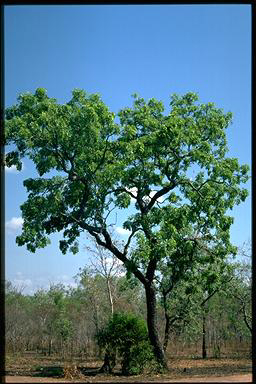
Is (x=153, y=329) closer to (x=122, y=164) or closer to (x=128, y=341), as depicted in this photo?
(x=128, y=341)

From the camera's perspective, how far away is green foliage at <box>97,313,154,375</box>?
1258 cm

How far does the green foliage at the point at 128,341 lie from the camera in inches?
495

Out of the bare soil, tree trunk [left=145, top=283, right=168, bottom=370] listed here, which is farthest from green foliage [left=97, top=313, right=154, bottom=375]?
tree trunk [left=145, top=283, right=168, bottom=370]

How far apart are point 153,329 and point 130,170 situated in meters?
4.96

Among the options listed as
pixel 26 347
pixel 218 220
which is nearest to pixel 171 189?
pixel 218 220

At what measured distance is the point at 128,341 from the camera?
12.8 meters

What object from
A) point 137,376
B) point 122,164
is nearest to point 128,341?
point 137,376

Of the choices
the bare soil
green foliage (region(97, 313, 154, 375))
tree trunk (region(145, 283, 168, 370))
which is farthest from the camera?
tree trunk (region(145, 283, 168, 370))

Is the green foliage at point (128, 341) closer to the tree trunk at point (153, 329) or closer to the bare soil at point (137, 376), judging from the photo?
the bare soil at point (137, 376)

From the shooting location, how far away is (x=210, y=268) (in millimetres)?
14711

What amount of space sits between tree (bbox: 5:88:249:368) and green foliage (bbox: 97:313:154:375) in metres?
0.78

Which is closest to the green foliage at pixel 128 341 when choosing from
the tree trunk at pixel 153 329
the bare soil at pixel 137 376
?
the bare soil at pixel 137 376

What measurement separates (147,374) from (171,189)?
539cm

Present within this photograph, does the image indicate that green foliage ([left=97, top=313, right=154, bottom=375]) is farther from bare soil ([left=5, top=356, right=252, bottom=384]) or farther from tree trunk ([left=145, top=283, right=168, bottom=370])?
tree trunk ([left=145, top=283, right=168, bottom=370])
